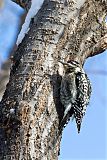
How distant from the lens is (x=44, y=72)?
3.04 meters

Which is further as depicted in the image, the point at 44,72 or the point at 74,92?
the point at 74,92

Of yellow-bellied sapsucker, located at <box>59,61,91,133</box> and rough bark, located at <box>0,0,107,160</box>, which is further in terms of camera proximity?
yellow-bellied sapsucker, located at <box>59,61,91,133</box>

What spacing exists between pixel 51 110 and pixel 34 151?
11.9 inches

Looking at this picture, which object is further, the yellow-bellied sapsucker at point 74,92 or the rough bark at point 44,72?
the yellow-bellied sapsucker at point 74,92

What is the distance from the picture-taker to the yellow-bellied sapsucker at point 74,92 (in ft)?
10.3

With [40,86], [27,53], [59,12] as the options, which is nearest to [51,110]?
[40,86]

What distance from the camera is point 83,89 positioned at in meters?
3.49

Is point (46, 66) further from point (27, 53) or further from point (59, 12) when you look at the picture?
point (59, 12)

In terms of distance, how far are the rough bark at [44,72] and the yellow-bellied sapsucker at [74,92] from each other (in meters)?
0.05

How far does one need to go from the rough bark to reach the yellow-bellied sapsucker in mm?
52

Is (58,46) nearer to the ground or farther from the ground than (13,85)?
farther from the ground

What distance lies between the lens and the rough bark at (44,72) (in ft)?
9.30

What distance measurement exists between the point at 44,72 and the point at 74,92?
0.52 m

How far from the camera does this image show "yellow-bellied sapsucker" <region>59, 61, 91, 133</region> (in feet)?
10.3
